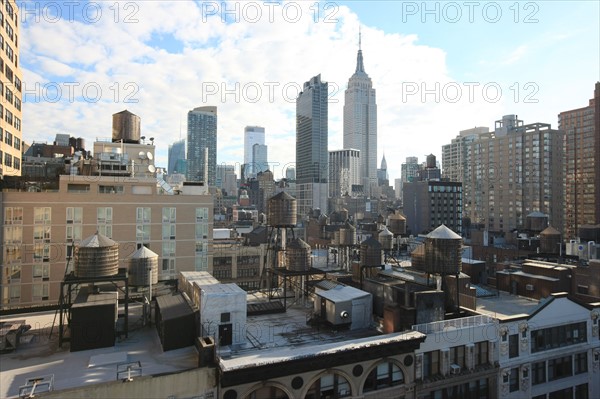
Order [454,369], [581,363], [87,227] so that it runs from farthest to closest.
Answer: [87,227], [581,363], [454,369]

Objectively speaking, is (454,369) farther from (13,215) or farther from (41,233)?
(13,215)

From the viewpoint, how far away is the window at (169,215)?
166 feet

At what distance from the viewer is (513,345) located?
98.2 feet

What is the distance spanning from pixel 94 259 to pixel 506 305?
1426 inches

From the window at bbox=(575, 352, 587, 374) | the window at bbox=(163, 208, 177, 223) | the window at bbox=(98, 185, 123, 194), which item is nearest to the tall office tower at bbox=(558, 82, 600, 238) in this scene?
the window at bbox=(575, 352, 587, 374)

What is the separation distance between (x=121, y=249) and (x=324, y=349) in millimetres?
35401

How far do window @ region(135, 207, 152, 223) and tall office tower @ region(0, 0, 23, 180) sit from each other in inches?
716

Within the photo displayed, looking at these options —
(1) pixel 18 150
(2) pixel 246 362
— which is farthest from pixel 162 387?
(1) pixel 18 150

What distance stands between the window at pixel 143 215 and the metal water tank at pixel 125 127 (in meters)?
18.5

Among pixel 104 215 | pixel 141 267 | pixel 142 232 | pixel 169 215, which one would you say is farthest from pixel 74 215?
pixel 141 267

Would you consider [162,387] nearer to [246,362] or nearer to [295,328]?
[246,362]

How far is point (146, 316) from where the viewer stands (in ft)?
94.6

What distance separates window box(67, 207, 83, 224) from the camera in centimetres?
4631

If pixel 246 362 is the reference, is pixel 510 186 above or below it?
above
